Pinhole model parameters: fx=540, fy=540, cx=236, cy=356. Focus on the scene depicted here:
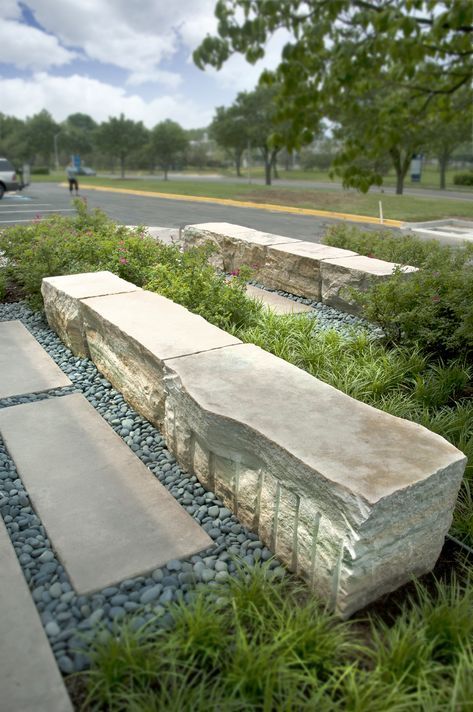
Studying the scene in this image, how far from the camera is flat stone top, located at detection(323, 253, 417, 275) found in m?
5.62

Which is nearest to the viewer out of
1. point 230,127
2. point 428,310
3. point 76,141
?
point 428,310

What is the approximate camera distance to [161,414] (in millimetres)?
3496

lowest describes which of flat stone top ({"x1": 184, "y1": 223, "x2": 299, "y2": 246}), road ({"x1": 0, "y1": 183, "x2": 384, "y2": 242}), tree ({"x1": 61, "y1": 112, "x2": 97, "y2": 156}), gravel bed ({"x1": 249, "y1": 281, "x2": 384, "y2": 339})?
gravel bed ({"x1": 249, "y1": 281, "x2": 384, "y2": 339})

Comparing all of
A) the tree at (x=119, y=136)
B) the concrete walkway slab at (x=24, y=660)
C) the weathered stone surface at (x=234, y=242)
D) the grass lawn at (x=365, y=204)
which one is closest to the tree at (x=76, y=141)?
the tree at (x=119, y=136)

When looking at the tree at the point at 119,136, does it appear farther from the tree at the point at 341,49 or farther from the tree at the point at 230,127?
the tree at the point at 341,49

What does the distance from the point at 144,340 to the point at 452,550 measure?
7.23ft

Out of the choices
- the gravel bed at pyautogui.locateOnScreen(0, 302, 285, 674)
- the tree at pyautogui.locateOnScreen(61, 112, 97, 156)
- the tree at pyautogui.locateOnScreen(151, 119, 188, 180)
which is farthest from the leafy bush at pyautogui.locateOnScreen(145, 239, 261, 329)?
the tree at pyautogui.locateOnScreen(61, 112, 97, 156)

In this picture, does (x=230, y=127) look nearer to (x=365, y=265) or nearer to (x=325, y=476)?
(x=365, y=265)

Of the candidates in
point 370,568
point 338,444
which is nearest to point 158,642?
point 370,568

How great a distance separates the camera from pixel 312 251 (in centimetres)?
660

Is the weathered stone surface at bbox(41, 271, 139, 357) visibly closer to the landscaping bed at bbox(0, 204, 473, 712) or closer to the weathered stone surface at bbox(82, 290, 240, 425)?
the weathered stone surface at bbox(82, 290, 240, 425)

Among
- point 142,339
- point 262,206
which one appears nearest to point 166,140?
point 262,206

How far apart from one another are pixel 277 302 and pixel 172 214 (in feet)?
35.8

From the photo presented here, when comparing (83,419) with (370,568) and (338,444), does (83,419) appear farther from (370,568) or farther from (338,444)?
(370,568)
